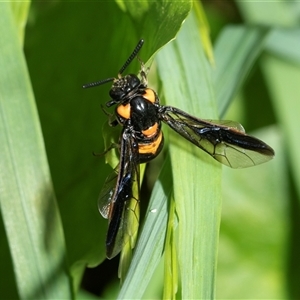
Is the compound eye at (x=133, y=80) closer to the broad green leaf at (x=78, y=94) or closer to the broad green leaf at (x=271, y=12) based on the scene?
the broad green leaf at (x=78, y=94)

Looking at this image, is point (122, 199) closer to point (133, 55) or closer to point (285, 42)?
point (133, 55)

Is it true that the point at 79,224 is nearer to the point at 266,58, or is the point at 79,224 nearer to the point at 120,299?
the point at 120,299

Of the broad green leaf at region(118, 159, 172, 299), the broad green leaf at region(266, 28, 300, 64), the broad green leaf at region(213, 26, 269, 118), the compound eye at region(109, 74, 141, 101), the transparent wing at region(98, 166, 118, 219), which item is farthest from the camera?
the broad green leaf at region(266, 28, 300, 64)

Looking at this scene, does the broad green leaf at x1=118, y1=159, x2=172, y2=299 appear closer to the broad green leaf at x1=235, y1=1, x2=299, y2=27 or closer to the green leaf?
the green leaf

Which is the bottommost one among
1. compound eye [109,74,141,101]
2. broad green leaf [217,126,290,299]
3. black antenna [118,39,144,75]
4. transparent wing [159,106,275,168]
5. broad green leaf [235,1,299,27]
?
broad green leaf [217,126,290,299]

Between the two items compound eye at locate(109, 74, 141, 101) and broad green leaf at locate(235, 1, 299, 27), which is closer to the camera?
compound eye at locate(109, 74, 141, 101)

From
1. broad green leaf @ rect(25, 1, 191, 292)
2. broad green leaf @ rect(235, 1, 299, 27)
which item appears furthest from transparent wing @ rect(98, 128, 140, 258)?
broad green leaf @ rect(235, 1, 299, 27)
